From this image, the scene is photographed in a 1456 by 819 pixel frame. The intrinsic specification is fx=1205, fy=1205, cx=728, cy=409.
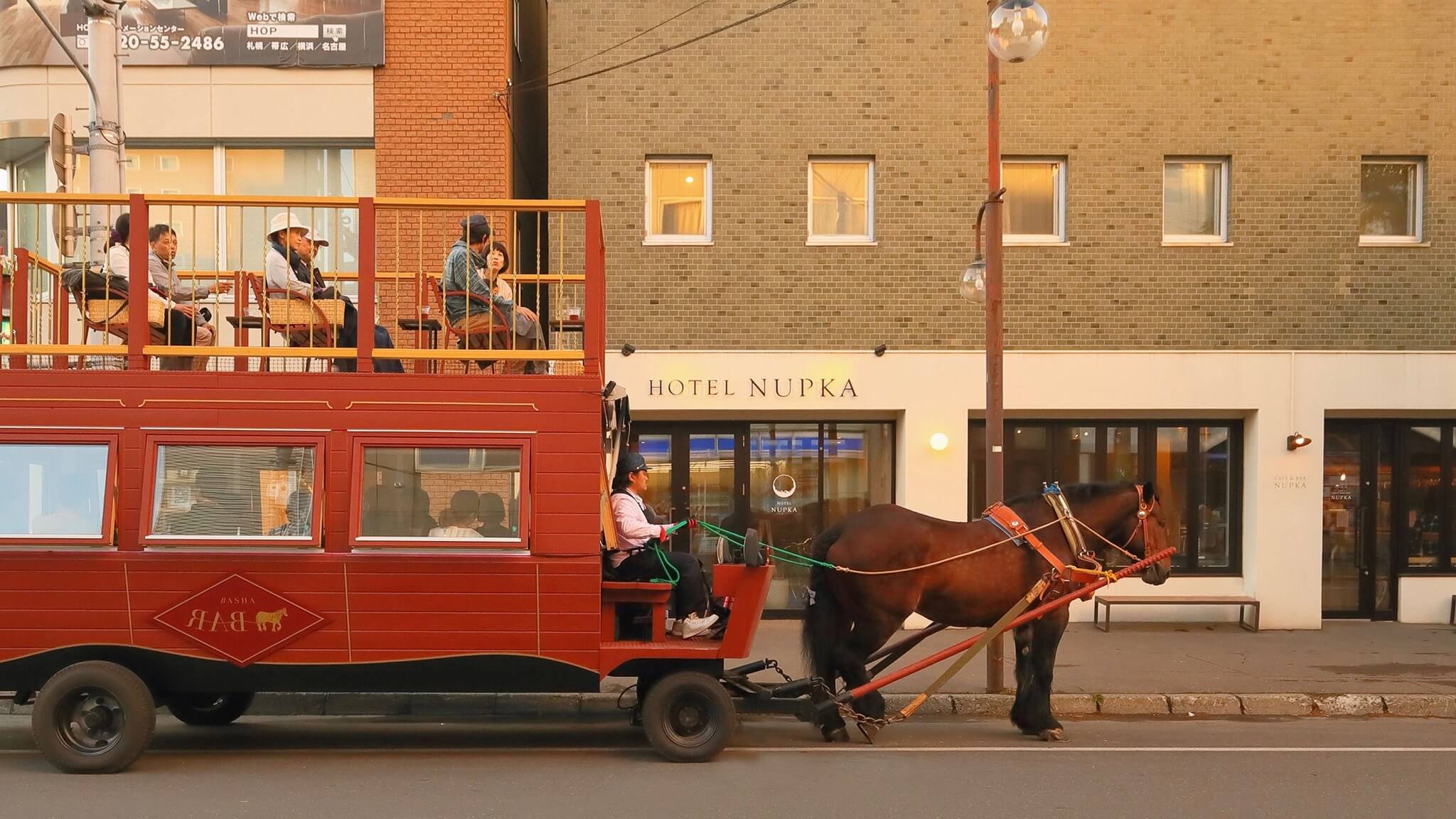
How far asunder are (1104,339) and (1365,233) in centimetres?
347

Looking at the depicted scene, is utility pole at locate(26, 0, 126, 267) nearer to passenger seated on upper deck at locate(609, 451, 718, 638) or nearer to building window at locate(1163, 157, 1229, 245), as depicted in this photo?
passenger seated on upper deck at locate(609, 451, 718, 638)

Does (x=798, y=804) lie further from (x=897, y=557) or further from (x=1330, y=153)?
(x=1330, y=153)

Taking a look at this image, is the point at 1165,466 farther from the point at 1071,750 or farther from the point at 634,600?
the point at 634,600

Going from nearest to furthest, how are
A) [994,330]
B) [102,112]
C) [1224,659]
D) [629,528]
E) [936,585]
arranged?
[629,528] → [936,585] → [102,112] → [994,330] → [1224,659]

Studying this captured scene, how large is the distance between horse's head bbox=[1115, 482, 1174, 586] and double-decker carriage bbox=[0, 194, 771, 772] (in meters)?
3.01

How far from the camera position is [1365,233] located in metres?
14.3

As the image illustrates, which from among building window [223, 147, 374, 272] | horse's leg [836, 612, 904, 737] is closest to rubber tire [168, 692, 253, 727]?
horse's leg [836, 612, 904, 737]

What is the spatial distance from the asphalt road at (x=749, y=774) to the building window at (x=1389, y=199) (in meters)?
7.14

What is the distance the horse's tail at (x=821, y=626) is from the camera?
8297 millimetres

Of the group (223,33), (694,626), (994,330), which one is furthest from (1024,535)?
(223,33)

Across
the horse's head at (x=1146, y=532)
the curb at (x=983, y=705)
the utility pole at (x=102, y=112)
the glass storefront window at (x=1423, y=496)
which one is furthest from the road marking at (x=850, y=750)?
the glass storefront window at (x=1423, y=496)

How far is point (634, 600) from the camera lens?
7594mm

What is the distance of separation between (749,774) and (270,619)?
306cm

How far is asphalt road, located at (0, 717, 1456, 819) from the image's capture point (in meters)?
6.68
